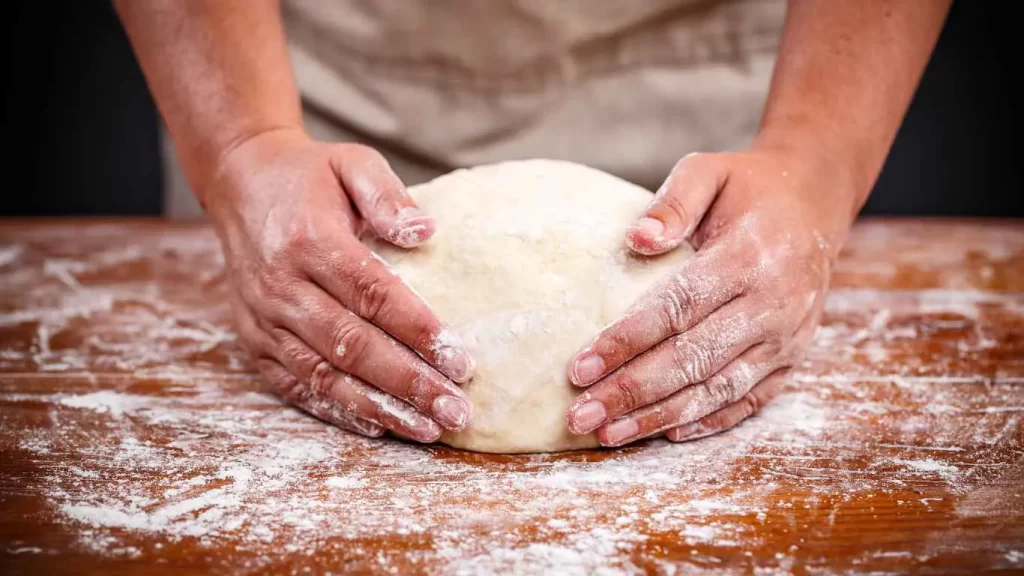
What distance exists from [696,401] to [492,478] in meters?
0.34

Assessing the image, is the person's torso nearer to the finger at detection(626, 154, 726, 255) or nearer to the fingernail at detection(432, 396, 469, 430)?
the finger at detection(626, 154, 726, 255)

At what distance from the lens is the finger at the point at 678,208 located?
125 cm

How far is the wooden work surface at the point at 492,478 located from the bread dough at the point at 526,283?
81mm

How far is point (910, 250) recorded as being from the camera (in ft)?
8.10

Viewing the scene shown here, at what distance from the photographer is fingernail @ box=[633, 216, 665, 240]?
1239mm

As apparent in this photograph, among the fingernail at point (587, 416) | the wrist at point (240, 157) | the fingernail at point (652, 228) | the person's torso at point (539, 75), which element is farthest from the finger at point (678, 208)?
the person's torso at point (539, 75)

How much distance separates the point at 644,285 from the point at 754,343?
20 centimetres

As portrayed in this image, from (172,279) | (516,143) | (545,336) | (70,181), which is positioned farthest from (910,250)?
(70,181)

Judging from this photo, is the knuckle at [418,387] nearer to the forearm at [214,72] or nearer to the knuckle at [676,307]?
the knuckle at [676,307]

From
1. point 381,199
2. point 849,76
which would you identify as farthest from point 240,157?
point 849,76

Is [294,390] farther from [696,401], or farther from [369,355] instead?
[696,401]

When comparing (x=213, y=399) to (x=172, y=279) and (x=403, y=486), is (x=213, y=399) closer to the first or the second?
(x=403, y=486)

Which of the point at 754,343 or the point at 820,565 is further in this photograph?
the point at 754,343

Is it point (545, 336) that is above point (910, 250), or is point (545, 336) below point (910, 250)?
below
